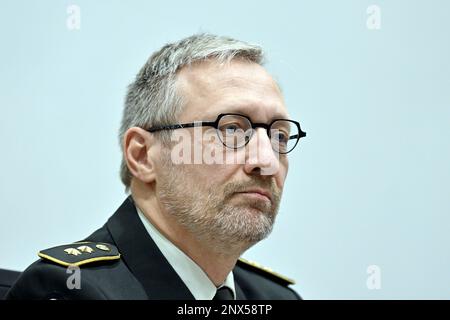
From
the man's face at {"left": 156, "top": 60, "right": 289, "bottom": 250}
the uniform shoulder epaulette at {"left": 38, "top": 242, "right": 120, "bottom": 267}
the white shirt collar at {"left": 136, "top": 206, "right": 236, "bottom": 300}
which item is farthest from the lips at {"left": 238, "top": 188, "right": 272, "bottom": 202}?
the uniform shoulder epaulette at {"left": 38, "top": 242, "right": 120, "bottom": 267}

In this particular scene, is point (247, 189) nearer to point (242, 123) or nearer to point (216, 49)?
point (242, 123)

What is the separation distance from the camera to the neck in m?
1.60

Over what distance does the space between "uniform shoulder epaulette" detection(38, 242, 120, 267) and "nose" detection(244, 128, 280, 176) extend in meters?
0.36

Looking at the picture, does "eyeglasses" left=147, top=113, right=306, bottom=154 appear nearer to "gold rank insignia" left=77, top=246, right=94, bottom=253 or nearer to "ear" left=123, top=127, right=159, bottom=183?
"ear" left=123, top=127, right=159, bottom=183

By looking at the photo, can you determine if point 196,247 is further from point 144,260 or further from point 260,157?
point 260,157

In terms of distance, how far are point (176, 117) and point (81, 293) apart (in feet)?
1.56

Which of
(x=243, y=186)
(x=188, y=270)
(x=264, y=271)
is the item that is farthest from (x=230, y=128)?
(x=264, y=271)

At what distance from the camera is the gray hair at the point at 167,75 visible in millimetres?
1654

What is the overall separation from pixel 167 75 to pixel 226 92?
0.17 m

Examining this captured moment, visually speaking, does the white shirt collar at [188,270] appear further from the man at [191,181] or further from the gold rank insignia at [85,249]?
the gold rank insignia at [85,249]

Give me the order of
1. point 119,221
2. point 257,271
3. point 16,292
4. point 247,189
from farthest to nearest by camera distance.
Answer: point 257,271, point 119,221, point 247,189, point 16,292
